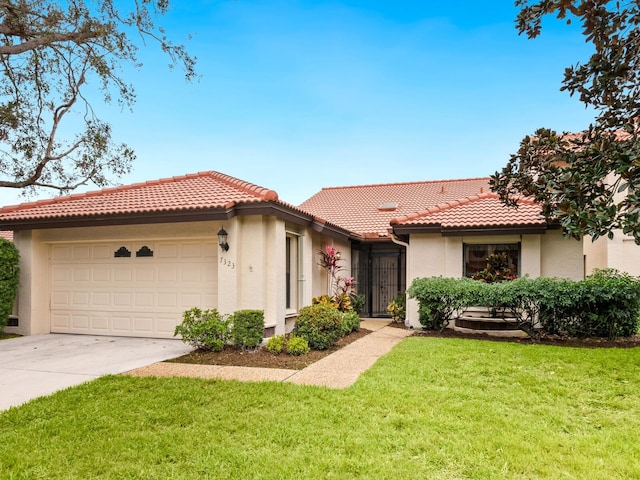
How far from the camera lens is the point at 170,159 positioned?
16562mm

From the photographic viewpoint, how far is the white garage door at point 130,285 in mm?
10641

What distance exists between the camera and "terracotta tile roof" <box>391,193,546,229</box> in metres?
11.9

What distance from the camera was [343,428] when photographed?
4.74m

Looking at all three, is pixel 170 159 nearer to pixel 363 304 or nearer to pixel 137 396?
pixel 363 304

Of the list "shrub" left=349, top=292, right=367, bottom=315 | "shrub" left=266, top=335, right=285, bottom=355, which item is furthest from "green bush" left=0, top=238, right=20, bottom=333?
"shrub" left=349, top=292, right=367, bottom=315

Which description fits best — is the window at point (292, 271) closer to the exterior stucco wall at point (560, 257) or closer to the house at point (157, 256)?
the house at point (157, 256)

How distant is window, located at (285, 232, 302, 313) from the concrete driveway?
2893 mm

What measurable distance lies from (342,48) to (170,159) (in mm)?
8016

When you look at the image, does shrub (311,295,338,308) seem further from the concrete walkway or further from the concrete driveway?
the concrete driveway

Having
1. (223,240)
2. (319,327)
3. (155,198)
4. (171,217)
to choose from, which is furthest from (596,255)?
(155,198)

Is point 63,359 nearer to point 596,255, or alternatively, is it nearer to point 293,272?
point 293,272

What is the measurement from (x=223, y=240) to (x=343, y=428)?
6.02m

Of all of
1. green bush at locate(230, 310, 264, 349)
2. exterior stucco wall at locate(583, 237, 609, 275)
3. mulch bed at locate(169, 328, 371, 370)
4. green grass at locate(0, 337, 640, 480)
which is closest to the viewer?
green grass at locate(0, 337, 640, 480)

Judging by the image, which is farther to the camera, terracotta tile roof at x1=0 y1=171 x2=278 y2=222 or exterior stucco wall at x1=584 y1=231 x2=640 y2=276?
exterior stucco wall at x1=584 y1=231 x2=640 y2=276
